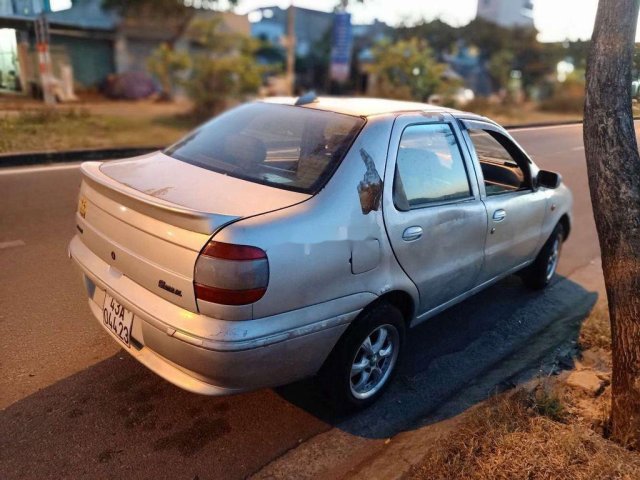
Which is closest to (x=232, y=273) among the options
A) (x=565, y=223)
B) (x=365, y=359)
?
(x=365, y=359)

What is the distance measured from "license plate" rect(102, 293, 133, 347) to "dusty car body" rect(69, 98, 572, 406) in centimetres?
1

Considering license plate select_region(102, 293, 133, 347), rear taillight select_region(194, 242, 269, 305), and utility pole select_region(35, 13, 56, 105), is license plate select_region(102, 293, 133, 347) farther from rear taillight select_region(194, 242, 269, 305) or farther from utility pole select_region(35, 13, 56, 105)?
utility pole select_region(35, 13, 56, 105)

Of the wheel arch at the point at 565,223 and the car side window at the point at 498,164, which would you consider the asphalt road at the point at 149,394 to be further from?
the wheel arch at the point at 565,223

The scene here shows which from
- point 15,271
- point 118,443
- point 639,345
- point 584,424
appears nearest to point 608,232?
point 639,345

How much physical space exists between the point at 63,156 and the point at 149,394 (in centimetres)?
727

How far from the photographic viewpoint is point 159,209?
2.42 m

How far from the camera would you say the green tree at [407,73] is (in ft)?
61.3

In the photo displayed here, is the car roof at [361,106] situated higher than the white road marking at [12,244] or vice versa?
the car roof at [361,106]

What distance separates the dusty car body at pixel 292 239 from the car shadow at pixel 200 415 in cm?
31

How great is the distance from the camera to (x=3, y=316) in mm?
3633

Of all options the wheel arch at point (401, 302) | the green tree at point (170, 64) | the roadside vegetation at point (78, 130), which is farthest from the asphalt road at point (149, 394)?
the green tree at point (170, 64)

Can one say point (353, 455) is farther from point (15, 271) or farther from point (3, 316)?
point (15, 271)

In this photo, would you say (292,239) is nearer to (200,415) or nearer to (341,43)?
(200,415)

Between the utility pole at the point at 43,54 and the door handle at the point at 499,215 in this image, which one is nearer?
the door handle at the point at 499,215
